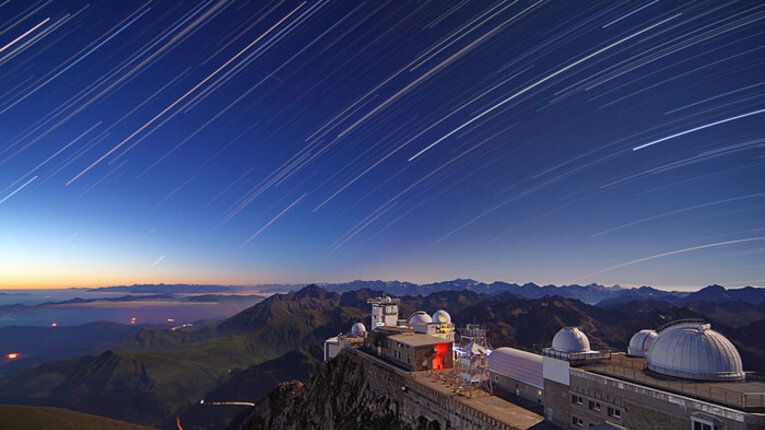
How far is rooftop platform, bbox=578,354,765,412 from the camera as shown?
19.9m

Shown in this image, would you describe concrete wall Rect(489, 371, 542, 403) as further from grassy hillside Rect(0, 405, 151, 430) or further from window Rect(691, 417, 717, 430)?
grassy hillside Rect(0, 405, 151, 430)

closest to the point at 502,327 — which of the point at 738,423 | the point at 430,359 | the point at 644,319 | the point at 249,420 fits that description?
the point at 644,319

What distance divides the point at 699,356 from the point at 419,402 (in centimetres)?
2488

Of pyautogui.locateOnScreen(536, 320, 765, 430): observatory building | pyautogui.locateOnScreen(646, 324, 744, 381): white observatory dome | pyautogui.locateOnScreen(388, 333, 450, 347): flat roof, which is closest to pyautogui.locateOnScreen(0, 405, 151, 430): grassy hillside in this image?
pyautogui.locateOnScreen(388, 333, 450, 347): flat roof

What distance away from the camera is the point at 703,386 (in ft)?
73.5

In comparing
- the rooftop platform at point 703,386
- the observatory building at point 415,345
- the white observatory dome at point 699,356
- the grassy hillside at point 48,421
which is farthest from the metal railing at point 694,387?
the grassy hillside at point 48,421

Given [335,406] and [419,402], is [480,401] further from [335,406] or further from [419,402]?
[335,406]

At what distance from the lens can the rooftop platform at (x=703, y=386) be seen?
65.4ft

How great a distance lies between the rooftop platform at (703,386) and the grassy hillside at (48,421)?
14404 cm

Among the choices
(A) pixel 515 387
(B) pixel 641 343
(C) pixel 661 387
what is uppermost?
(C) pixel 661 387

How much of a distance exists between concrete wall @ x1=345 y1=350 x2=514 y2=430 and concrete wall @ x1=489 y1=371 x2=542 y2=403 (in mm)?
9254

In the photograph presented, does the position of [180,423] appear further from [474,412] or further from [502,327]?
[474,412]

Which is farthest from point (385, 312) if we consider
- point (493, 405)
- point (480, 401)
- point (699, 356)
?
point (699, 356)

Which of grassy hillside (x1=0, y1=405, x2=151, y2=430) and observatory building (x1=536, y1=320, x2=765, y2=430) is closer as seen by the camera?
observatory building (x1=536, y1=320, x2=765, y2=430)
